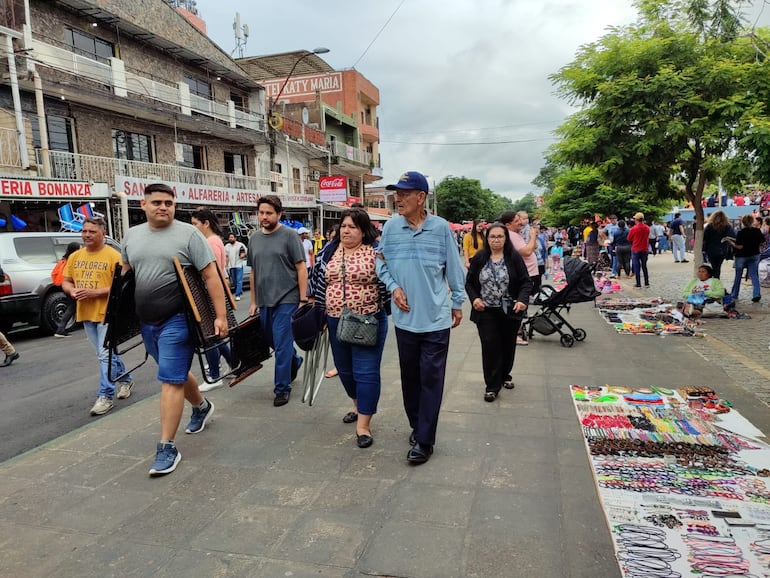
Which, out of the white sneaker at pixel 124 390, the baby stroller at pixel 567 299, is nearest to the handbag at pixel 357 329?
the white sneaker at pixel 124 390

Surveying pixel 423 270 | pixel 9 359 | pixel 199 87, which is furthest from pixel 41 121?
pixel 423 270

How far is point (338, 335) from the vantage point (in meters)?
3.48

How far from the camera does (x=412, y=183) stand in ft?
10.5

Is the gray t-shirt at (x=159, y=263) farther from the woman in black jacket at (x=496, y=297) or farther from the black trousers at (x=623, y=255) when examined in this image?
the black trousers at (x=623, y=255)

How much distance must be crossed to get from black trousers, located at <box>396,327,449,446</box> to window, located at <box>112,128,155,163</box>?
17.3 meters

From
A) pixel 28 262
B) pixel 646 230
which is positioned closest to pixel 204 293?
pixel 28 262

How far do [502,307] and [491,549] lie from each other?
91.7 inches

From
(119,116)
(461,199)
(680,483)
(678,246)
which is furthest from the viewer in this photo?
(461,199)

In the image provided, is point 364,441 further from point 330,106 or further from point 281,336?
point 330,106

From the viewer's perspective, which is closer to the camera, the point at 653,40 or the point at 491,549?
the point at 491,549

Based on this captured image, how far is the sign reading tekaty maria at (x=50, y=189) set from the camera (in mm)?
11633

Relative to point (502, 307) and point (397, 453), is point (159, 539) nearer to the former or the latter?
point (397, 453)

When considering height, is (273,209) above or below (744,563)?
above

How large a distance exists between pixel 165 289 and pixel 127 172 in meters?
15.9
